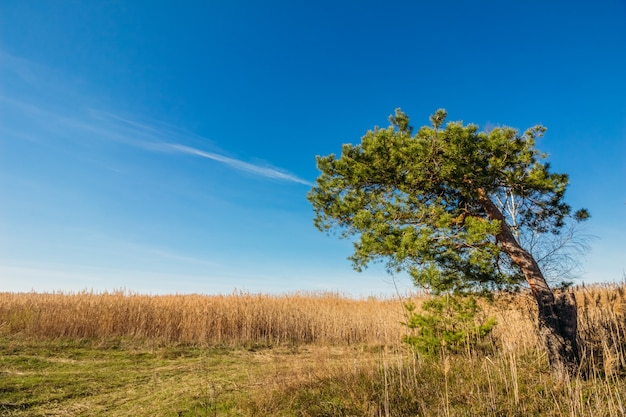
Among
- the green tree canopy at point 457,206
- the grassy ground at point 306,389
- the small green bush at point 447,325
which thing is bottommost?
the grassy ground at point 306,389

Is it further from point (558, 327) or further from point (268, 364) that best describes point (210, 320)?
point (558, 327)

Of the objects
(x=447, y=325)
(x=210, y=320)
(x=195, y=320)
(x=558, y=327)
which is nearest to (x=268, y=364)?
(x=447, y=325)

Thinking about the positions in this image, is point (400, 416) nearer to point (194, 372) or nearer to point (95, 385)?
point (194, 372)

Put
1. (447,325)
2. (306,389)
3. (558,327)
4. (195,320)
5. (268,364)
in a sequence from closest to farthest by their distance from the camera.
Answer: (306,389) → (558,327) → (447,325) → (268,364) → (195,320)

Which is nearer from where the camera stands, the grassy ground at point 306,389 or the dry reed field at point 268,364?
the grassy ground at point 306,389

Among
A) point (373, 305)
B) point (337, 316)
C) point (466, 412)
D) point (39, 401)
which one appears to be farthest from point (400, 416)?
point (373, 305)

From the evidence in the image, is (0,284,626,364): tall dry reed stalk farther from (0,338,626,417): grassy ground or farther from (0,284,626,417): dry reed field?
(0,338,626,417): grassy ground

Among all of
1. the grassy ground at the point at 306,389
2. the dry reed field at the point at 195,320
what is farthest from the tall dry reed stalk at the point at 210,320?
the grassy ground at the point at 306,389

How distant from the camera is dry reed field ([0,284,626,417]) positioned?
207 inches

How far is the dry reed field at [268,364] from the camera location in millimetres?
5258

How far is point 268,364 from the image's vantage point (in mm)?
9219

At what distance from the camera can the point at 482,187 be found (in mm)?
7188

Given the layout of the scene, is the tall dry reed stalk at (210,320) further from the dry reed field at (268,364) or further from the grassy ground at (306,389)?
the grassy ground at (306,389)

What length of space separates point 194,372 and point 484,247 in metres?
6.68
